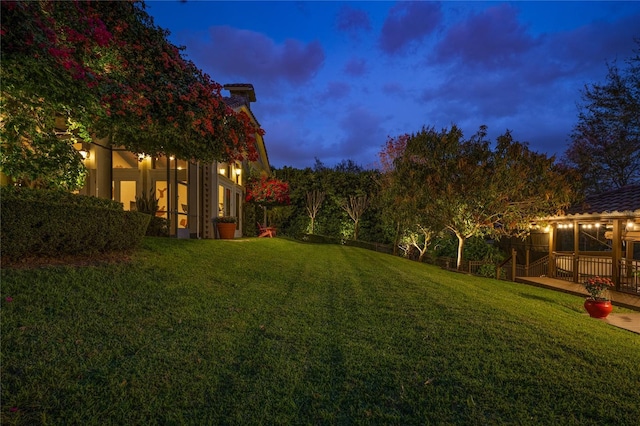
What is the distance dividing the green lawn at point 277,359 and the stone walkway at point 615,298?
1.32 meters

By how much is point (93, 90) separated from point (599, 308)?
1001 centimetres

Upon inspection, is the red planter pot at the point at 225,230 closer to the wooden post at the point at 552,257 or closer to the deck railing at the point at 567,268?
the deck railing at the point at 567,268

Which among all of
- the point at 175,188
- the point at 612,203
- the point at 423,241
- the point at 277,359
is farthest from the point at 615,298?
the point at 175,188

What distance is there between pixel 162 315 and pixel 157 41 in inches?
190

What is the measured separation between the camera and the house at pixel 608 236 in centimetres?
977

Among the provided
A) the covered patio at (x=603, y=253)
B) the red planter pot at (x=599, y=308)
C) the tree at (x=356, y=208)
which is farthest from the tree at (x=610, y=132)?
the red planter pot at (x=599, y=308)

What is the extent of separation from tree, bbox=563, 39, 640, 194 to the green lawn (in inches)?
701

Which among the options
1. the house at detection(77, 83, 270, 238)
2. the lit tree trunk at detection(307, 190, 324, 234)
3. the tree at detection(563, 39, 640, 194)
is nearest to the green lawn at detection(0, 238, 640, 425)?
the house at detection(77, 83, 270, 238)

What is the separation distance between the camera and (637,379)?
10.7ft

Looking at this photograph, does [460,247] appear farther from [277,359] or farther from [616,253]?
[277,359]

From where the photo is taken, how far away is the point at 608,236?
12414mm

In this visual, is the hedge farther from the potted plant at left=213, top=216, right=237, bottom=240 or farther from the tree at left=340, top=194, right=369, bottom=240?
the tree at left=340, top=194, right=369, bottom=240

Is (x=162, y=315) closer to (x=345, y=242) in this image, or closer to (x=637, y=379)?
(x=637, y=379)

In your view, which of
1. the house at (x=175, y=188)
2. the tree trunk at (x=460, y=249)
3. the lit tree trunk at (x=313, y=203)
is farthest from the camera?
the lit tree trunk at (x=313, y=203)
